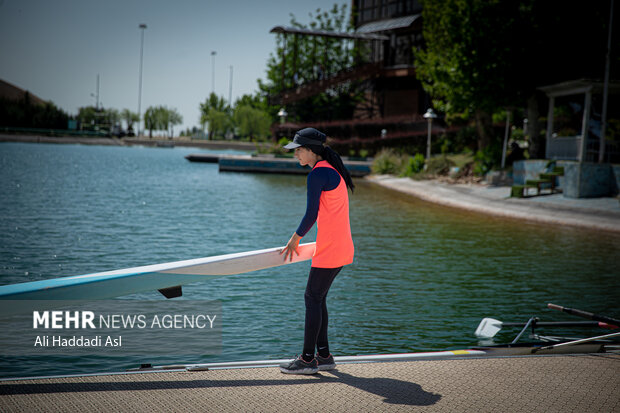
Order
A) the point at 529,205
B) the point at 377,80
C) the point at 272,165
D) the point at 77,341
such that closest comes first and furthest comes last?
the point at 77,341, the point at 529,205, the point at 272,165, the point at 377,80

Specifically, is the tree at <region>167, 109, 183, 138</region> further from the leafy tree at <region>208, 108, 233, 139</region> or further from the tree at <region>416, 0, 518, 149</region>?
the tree at <region>416, 0, 518, 149</region>

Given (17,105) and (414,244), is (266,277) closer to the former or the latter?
(414,244)

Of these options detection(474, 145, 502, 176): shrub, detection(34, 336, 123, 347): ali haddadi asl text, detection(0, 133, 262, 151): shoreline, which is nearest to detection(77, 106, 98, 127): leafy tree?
detection(0, 133, 262, 151): shoreline

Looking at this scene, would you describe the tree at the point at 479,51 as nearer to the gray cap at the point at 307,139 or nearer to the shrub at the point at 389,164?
the shrub at the point at 389,164

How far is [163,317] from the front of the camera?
894 centimetres

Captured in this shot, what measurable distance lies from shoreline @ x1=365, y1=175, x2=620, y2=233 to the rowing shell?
1624 cm

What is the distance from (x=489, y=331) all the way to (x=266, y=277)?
4.87 metres

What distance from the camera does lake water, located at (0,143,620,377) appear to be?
313 inches

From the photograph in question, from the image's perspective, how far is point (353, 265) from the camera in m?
13.0

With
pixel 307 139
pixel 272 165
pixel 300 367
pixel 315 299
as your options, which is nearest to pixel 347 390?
pixel 300 367

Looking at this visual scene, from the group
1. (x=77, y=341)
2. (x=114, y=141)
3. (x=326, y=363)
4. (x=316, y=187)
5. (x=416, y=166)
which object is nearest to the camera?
(x=316, y=187)

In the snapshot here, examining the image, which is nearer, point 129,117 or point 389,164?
point 389,164

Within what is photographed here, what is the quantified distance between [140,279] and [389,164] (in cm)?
3886

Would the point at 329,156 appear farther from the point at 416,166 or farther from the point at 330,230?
the point at 416,166
